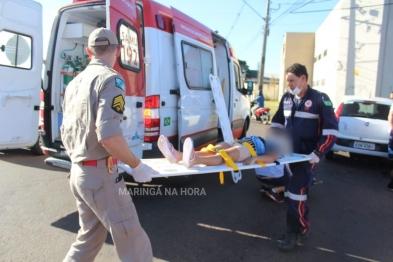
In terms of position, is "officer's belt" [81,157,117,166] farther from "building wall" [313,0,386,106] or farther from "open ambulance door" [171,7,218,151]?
"building wall" [313,0,386,106]

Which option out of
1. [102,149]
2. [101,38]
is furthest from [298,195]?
[101,38]

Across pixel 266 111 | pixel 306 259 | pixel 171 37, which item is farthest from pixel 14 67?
pixel 266 111

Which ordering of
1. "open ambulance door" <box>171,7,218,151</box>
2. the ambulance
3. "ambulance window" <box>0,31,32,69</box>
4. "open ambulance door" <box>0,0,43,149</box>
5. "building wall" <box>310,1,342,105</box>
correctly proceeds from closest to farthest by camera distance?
the ambulance < "open ambulance door" <box>0,0,43,149</box> < "ambulance window" <box>0,31,32,69</box> < "open ambulance door" <box>171,7,218,151</box> < "building wall" <box>310,1,342,105</box>

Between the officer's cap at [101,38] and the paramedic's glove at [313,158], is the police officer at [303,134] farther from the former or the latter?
the officer's cap at [101,38]

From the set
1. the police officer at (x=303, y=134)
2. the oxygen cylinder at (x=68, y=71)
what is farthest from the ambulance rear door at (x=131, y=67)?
the police officer at (x=303, y=134)

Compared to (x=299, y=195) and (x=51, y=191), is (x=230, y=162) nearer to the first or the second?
(x=299, y=195)

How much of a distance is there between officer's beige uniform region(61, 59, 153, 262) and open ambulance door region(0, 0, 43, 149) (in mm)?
2244

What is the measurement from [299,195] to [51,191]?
3.46m

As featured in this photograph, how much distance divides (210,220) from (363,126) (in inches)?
177

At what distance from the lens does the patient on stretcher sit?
290 cm

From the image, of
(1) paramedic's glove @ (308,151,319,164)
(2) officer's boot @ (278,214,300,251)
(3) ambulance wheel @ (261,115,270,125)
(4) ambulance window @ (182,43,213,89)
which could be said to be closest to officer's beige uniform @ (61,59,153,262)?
(2) officer's boot @ (278,214,300,251)

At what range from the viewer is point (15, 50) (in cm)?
402

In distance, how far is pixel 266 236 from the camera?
132 inches

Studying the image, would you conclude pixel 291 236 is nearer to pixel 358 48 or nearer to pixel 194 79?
pixel 194 79
